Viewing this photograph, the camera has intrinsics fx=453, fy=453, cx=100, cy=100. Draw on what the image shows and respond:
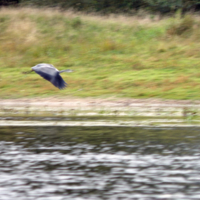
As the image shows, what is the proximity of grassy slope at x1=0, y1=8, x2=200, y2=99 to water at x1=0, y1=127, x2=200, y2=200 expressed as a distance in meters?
5.19

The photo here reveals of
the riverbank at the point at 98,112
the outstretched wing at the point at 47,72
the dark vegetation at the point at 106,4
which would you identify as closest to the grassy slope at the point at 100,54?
the riverbank at the point at 98,112

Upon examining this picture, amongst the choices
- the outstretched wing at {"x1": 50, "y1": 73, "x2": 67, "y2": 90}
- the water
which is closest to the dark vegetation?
the outstretched wing at {"x1": 50, "y1": 73, "x2": 67, "y2": 90}

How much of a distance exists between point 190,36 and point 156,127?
10.6 m

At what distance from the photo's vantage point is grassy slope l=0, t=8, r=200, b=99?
1459 cm

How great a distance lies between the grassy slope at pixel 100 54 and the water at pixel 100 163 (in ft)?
17.0

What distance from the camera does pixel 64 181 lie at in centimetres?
567

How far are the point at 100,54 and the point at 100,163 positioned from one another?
11.8 m

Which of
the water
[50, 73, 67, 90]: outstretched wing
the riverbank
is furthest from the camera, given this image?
the riverbank

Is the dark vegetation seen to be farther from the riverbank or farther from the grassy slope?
the riverbank

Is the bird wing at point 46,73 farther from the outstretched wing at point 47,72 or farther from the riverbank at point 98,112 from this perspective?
the riverbank at point 98,112

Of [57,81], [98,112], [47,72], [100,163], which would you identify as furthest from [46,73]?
[100,163]

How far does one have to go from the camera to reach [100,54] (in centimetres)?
1803

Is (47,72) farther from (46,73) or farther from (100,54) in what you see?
(100,54)

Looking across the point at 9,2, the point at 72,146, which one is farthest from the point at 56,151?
the point at 9,2
